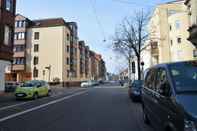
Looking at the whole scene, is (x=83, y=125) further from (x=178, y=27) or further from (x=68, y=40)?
(x=68, y=40)

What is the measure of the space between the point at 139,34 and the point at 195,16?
48.2ft

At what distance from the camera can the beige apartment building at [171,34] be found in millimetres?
49844

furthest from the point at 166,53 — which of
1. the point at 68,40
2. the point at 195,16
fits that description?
the point at 195,16

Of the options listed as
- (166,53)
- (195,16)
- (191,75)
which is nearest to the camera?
(191,75)

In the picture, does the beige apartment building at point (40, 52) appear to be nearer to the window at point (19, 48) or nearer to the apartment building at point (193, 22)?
the window at point (19, 48)

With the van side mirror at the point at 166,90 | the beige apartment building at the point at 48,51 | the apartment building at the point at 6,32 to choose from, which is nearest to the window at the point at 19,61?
the beige apartment building at the point at 48,51

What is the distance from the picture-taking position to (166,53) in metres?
59.0

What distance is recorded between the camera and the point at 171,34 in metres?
53.7

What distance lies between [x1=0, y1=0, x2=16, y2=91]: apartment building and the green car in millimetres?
4716

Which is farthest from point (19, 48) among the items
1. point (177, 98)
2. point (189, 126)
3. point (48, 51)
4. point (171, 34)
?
point (189, 126)

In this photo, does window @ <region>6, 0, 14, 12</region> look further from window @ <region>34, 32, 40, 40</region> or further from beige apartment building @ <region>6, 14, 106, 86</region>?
window @ <region>34, 32, 40, 40</region>

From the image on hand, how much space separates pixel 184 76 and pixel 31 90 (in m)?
18.3

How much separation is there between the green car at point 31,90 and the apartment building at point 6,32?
4716 mm

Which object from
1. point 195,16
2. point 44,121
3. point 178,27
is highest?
point 178,27
